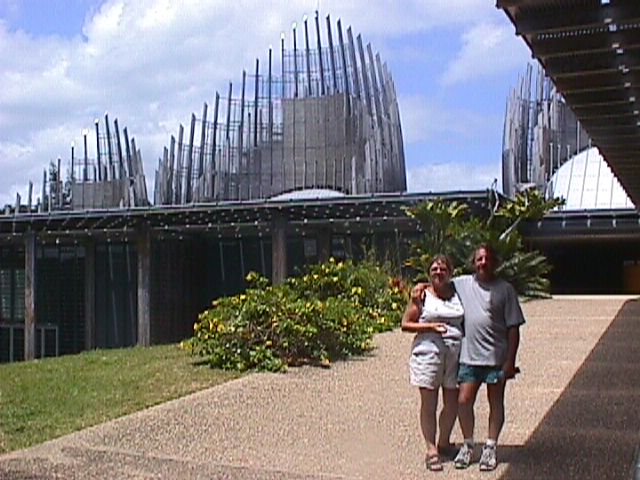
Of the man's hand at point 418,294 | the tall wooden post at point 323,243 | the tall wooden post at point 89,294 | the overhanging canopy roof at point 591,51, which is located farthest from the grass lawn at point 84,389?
the tall wooden post at point 89,294

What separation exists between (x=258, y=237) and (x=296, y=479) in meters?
27.4

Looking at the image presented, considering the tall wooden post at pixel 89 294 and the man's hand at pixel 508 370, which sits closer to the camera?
the man's hand at pixel 508 370

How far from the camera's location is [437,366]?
649 centimetres

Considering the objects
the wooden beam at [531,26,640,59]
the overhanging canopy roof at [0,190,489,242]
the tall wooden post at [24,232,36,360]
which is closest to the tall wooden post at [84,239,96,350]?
the overhanging canopy roof at [0,190,489,242]

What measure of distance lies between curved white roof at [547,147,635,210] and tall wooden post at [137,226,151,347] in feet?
60.8

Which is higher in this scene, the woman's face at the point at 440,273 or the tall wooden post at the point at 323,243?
the tall wooden post at the point at 323,243

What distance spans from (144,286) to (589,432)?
2399 cm

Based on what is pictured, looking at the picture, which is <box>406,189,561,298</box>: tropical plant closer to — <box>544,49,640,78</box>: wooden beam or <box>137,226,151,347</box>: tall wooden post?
<box>137,226,151,347</box>: tall wooden post

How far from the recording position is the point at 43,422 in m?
8.41

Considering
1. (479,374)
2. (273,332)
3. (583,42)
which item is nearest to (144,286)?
(273,332)

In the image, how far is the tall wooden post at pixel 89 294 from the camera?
33781 millimetres

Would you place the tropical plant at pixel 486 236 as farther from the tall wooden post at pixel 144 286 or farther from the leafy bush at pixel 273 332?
the tall wooden post at pixel 144 286

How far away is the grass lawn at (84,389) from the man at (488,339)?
141 inches

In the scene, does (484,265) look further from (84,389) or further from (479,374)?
(84,389)
